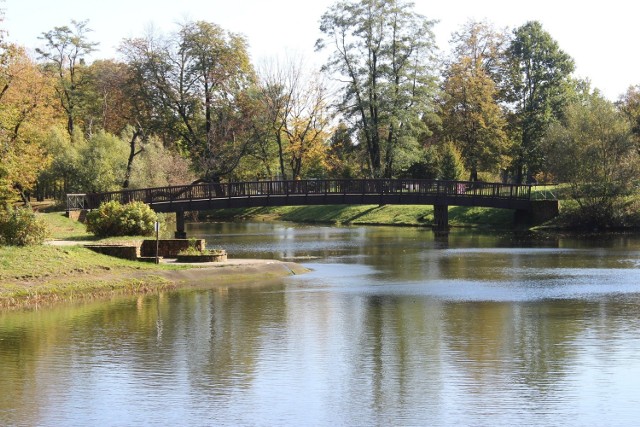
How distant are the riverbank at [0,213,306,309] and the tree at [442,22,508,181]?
5427 centimetres

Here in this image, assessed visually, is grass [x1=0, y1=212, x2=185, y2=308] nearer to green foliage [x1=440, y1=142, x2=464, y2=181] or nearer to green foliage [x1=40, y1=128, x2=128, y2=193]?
green foliage [x1=40, y1=128, x2=128, y2=193]

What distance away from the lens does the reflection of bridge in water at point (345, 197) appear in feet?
219

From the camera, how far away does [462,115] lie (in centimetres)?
9319

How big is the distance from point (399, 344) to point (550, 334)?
15.8ft

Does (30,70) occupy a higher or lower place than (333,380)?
higher

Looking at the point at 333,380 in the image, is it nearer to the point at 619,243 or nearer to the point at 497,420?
the point at 497,420

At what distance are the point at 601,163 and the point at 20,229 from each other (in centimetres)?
5120

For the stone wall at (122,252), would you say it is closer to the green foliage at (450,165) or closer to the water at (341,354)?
the water at (341,354)

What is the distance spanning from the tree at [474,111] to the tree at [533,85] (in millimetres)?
3250

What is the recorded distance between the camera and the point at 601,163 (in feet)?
240

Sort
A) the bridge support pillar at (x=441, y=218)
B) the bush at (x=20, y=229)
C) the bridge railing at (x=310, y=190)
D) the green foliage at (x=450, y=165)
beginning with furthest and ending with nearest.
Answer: the green foliage at (x=450, y=165), the bridge support pillar at (x=441, y=218), the bridge railing at (x=310, y=190), the bush at (x=20, y=229)

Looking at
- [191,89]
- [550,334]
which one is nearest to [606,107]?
[191,89]

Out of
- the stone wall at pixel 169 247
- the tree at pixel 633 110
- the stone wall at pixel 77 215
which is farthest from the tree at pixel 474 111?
the stone wall at pixel 169 247

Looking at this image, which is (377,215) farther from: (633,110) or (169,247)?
(169,247)
